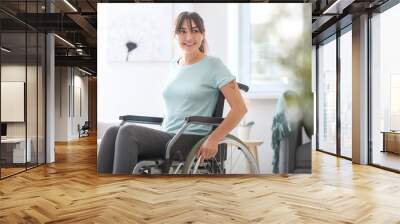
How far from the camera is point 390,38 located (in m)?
6.92

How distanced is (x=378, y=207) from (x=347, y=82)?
501cm

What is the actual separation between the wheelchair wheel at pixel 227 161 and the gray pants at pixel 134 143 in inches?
9.5

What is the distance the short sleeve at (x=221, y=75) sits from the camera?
576 centimetres

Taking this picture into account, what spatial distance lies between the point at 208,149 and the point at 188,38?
1.60 metres

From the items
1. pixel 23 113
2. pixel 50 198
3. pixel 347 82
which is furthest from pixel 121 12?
pixel 347 82

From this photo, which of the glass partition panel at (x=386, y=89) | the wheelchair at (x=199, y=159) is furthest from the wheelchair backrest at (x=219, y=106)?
the glass partition panel at (x=386, y=89)

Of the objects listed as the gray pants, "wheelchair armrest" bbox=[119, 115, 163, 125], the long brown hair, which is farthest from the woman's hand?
the long brown hair

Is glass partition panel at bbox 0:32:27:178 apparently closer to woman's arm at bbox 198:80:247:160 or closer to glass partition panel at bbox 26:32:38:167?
glass partition panel at bbox 26:32:38:167

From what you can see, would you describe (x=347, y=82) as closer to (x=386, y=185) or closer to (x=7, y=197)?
(x=386, y=185)

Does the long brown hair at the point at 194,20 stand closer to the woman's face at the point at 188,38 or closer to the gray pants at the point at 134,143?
the woman's face at the point at 188,38

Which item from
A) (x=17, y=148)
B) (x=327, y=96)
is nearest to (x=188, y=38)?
(x=17, y=148)

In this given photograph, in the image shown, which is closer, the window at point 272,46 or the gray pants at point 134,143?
the gray pants at point 134,143

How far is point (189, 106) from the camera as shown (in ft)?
18.8

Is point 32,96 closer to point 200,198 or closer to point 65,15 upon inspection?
point 65,15
